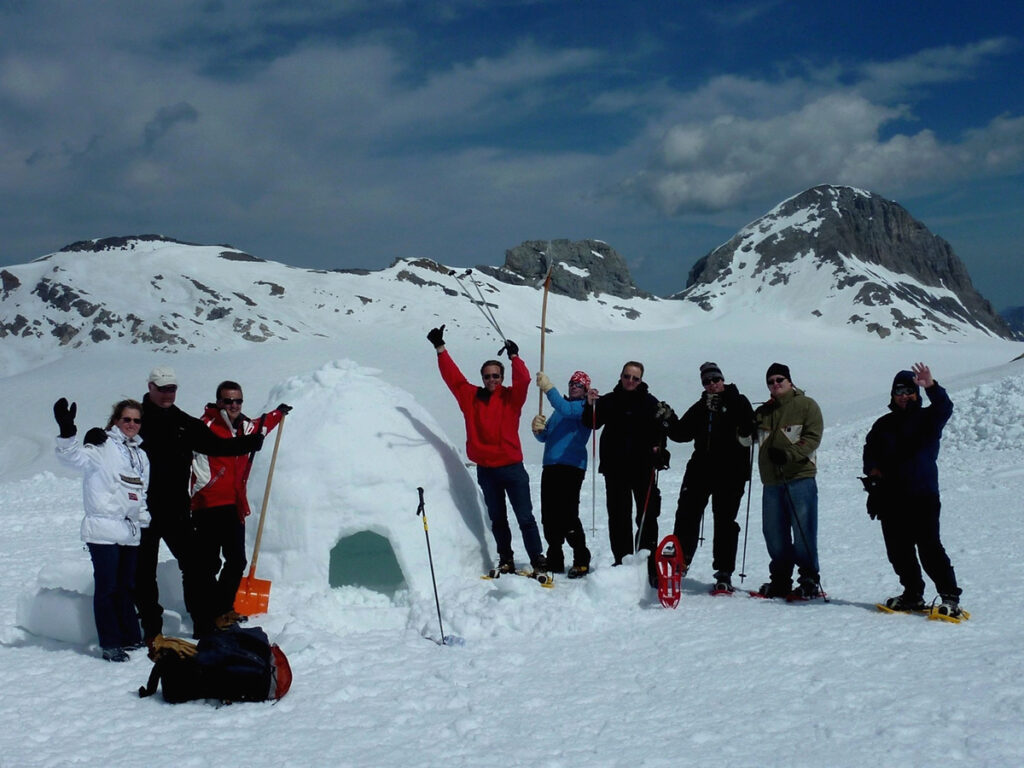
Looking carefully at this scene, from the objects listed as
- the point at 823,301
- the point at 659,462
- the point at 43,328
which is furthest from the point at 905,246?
the point at 659,462

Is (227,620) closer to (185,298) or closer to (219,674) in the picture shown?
(219,674)

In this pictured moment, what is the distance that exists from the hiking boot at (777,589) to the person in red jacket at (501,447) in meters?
1.53

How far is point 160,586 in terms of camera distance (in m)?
5.23

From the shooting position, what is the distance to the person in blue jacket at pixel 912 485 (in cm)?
473

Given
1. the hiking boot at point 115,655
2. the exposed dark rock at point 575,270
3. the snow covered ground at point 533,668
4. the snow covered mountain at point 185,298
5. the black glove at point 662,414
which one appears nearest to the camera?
the snow covered ground at point 533,668

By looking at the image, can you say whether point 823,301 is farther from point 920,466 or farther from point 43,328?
point 920,466

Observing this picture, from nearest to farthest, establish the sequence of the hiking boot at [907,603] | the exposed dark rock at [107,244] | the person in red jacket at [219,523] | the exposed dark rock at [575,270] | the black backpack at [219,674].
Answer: the black backpack at [219,674] → the person in red jacket at [219,523] → the hiking boot at [907,603] → the exposed dark rock at [107,244] → the exposed dark rock at [575,270]

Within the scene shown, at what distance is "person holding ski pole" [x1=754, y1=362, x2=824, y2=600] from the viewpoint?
17.3 ft

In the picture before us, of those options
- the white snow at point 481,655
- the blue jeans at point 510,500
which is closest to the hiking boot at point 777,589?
the white snow at point 481,655

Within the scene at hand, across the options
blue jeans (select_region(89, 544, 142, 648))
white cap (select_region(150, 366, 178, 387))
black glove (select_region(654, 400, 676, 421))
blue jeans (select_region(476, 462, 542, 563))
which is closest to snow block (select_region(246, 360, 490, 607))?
blue jeans (select_region(476, 462, 542, 563))

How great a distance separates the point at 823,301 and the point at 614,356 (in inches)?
1919

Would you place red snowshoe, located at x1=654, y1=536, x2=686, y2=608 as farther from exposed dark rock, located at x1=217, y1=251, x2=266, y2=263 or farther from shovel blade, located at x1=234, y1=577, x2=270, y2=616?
exposed dark rock, located at x1=217, y1=251, x2=266, y2=263

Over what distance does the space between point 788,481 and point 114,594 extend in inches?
165

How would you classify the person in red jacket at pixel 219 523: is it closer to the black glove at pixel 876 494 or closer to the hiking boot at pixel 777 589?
the hiking boot at pixel 777 589
